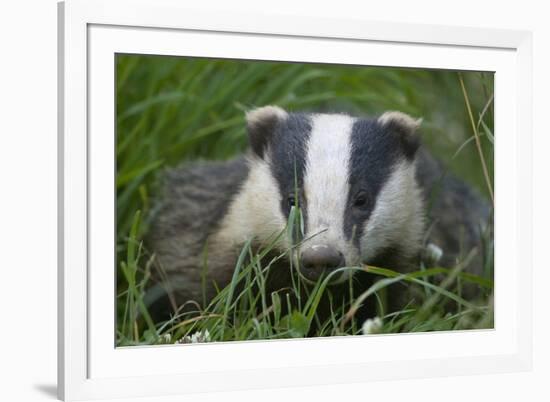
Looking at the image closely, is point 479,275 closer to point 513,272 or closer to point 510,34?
point 513,272

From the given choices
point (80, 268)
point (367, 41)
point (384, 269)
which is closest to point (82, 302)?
point (80, 268)

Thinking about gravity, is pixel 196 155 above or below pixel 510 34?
below

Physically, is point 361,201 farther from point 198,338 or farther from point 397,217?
point 198,338

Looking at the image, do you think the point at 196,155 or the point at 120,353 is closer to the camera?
the point at 120,353

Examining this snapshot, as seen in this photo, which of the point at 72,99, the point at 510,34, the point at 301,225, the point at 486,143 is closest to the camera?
the point at 72,99

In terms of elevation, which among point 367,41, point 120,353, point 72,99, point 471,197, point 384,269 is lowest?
point 120,353

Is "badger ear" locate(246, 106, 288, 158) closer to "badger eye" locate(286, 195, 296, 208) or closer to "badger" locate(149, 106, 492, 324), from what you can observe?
"badger" locate(149, 106, 492, 324)

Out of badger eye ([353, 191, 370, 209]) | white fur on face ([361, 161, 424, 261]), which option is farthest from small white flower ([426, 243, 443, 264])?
badger eye ([353, 191, 370, 209])

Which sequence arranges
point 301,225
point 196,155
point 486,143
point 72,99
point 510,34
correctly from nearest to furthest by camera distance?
point 72,99
point 301,225
point 510,34
point 486,143
point 196,155
